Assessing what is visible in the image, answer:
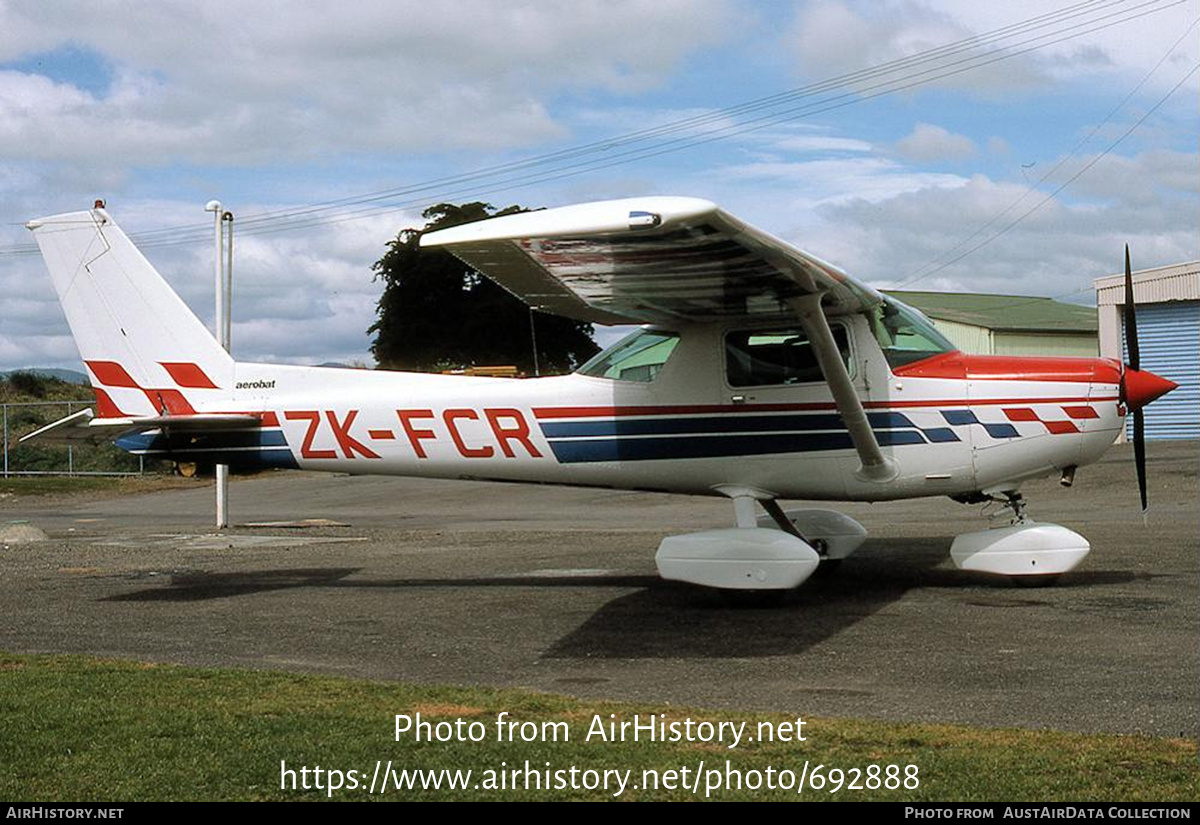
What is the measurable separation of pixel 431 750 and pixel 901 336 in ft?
22.8

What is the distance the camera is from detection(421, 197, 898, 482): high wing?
7117 mm

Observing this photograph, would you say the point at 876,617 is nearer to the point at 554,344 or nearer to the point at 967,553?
A: the point at 967,553

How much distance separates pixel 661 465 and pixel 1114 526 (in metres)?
7.77

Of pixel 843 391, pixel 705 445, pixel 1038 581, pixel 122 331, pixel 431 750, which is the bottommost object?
pixel 1038 581

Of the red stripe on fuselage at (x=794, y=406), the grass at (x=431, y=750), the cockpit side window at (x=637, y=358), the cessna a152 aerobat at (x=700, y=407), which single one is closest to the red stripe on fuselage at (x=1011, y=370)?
the cessna a152 aerobat at (x=700, y=407)

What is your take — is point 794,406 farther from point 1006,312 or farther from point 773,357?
point 1006,312

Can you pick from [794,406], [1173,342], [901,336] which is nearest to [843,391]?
[794,406]

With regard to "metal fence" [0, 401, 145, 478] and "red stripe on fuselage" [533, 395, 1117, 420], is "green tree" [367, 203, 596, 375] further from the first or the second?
"red stripe on fuselage" [533, 395, 1117, 420]

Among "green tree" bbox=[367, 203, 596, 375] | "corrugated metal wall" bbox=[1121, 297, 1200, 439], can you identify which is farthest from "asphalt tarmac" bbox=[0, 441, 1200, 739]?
"green tree" bbox=[367, 203, 596, 375]

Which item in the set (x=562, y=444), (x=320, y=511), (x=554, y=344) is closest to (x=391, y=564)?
(x=562, y=444)

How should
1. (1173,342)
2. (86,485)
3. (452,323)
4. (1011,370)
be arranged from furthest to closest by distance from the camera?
(452,323) → (1173,342) → (86,485) → (1011,370)

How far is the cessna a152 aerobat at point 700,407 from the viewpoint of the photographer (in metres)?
10.5

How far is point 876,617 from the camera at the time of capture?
9961 millimetres

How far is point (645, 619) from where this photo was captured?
401 inches
